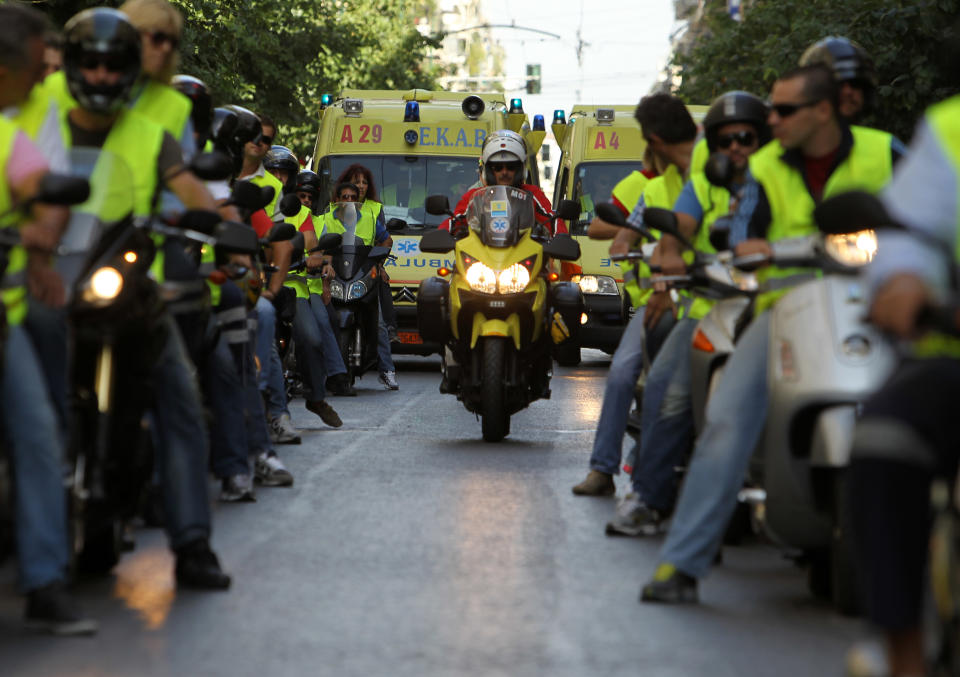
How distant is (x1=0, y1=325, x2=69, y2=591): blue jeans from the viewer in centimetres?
535

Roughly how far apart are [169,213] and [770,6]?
65.1 ft

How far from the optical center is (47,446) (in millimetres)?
5387

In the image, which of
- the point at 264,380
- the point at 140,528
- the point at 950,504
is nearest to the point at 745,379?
the point at 950,504

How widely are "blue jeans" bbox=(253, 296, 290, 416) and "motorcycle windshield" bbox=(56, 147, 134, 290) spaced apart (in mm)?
4088

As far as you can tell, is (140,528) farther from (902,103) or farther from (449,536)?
(902,103)

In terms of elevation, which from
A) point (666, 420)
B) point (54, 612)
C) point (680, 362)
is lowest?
point (54, 612)

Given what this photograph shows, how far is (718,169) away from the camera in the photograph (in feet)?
23.3

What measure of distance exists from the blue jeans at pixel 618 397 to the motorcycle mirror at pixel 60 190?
4.07 m

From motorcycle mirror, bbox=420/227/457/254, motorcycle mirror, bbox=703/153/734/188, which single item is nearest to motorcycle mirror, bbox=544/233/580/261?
motorcycle mirror, bbox=420/227/457/254

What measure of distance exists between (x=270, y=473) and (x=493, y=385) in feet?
7.21

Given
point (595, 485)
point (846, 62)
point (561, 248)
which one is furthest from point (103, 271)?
point (561, 248)

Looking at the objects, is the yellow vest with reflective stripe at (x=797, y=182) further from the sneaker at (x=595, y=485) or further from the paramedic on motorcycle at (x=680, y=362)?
the sneaker at (x=595, y=485)

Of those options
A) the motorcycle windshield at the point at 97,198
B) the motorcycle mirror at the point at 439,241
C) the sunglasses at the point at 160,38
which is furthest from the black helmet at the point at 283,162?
the motorcycle windshield at the point at 97,198

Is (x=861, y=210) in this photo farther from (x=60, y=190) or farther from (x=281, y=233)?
(x=281, y=233)
